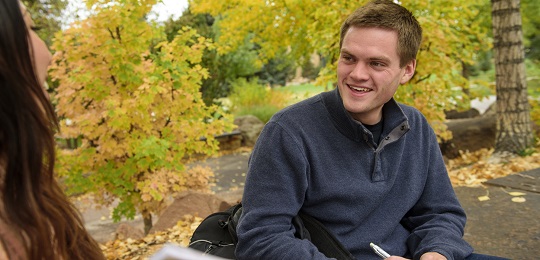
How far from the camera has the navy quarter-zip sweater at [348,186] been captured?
191 centimetres

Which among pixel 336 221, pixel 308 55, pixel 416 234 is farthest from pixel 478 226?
pixel 308 55

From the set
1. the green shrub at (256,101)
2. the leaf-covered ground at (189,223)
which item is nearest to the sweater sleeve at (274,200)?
the leaf-covered ground at (189,223)

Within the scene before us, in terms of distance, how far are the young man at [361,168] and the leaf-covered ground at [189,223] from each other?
87.6 inches

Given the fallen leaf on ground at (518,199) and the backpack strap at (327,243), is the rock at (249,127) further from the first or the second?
the backpack strap at (327,243)

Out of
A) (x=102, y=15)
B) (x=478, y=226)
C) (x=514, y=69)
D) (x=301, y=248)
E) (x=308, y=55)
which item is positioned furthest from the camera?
(x=308, y=55)

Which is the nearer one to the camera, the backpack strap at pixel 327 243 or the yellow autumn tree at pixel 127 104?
the backpack strap at pixel 327 243

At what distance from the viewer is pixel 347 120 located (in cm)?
210

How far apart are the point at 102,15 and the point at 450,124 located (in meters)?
6.30

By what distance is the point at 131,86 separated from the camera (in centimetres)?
536

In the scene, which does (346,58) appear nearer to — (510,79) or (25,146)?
(25,146)

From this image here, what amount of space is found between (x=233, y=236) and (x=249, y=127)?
1184cm

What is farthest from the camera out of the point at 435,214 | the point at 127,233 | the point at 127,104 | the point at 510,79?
the point at 510,79

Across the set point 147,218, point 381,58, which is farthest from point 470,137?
point 381,58

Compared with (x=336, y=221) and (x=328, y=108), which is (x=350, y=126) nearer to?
(x=328, y=108)
